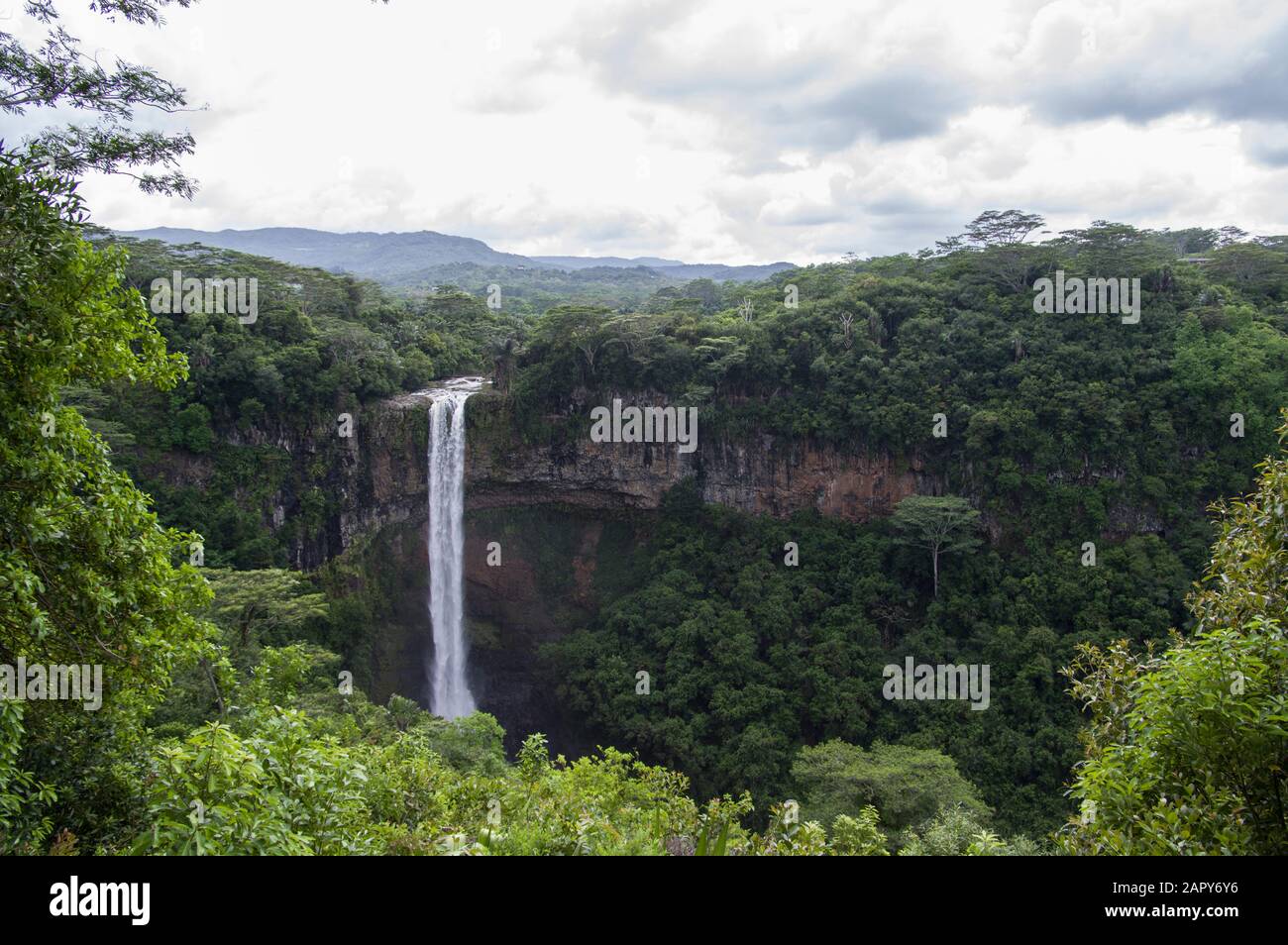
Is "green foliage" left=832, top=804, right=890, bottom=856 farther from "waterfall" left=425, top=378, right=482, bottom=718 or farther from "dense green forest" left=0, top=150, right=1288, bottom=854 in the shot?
"waterfall" left=425, top=378, right=482, bottom=718

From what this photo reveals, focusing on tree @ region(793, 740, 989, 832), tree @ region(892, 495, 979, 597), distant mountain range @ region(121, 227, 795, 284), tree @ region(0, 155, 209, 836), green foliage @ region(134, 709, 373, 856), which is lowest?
tree @ region(793, 740, 989, 832)

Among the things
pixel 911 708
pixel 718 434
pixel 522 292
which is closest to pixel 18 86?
pixel 911 708

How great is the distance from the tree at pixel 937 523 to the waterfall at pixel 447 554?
14095mm

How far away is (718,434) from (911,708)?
10.8 meters

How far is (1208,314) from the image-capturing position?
20.6 m

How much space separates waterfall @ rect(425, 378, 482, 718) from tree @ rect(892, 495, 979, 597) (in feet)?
46.2

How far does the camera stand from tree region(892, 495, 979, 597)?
19766mm

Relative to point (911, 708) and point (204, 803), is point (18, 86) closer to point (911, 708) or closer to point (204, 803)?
point (204, 803)

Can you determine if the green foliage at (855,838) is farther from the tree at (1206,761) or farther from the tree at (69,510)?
the tree at (69,510)

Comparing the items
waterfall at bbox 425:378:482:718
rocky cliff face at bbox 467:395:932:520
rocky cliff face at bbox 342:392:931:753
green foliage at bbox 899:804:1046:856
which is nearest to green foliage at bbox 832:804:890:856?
green foliage at bbox 899:804:1046:856

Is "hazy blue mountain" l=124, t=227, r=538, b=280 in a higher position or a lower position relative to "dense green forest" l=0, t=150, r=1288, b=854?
higher

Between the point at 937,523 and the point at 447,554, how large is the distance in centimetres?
1554

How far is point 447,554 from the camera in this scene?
81.0 ft

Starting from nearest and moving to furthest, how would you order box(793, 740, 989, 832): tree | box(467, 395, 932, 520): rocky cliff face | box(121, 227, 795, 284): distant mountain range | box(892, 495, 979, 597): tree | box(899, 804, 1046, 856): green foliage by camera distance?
box(899, 804, 1046, 856): green foliage
box(793, 740, 989, 832): tree
box(892, 495, 979, 597): tree
box(467, 395, 932, 520): rocky cliff face
box(121, 227, 795, 284): distant mountain range
